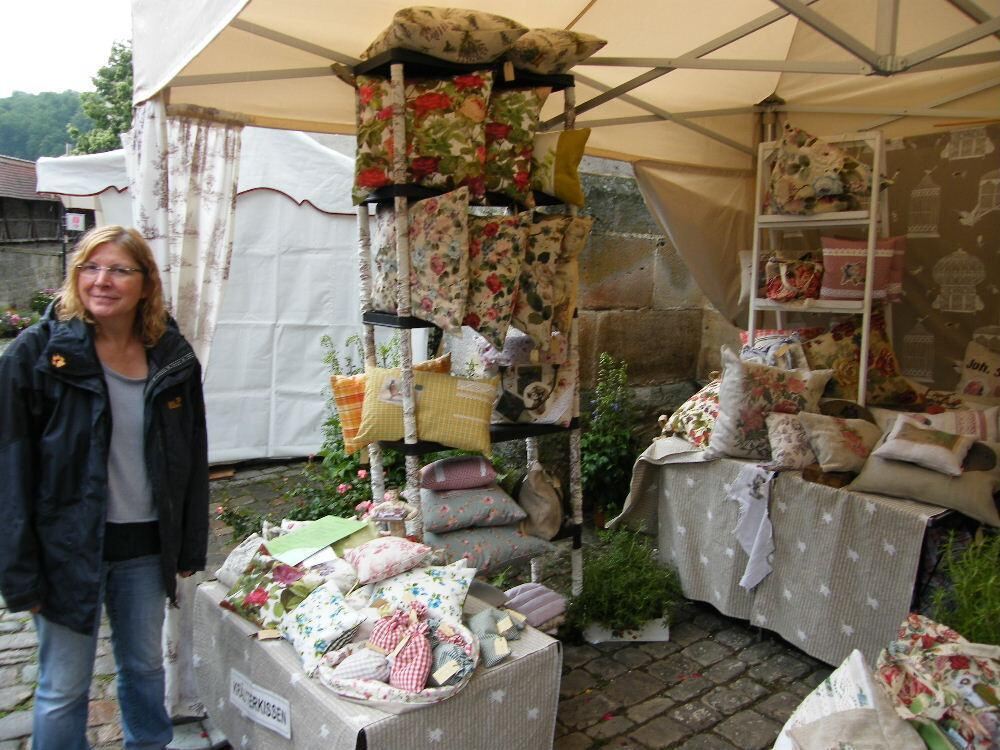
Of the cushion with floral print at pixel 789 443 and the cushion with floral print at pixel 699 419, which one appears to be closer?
the cushion with floral print at pixel 789 443

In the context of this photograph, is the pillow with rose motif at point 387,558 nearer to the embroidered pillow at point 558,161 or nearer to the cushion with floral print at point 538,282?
the cushion with floral print at point 538,282

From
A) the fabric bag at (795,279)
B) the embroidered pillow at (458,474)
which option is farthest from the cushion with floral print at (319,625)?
the fabric bag at (795,279)

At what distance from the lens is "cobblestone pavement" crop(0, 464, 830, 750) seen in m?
2.82

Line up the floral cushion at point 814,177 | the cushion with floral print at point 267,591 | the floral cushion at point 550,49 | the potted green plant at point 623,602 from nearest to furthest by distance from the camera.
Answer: the cushion with floral print at point 267,591
the floral cushion at point 550,49
the potted green plant at point 623,602
the floral cushion at point 814,177

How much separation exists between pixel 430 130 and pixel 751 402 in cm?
185

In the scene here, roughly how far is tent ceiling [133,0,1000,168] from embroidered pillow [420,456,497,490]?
Answer: 1549 millimetres

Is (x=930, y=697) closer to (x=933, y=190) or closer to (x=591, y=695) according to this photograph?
(x=591, y=695)

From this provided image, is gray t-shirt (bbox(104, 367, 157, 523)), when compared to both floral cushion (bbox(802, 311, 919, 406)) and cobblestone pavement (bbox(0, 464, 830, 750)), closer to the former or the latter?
cobblestone pavement (bbox(0, 464, 830, 750))

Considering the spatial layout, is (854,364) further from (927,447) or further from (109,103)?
(109,103)

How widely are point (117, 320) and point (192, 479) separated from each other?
526mm

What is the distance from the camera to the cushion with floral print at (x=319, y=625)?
213cm

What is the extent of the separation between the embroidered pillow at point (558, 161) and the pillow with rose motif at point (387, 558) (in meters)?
1.46

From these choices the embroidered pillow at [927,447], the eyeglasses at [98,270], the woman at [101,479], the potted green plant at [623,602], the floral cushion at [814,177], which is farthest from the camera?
the floral cushion at [814,177]

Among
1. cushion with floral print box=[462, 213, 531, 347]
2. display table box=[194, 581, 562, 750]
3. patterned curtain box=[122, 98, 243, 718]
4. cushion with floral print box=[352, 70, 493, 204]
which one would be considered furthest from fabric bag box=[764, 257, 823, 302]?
patterned curtain box=[122, 98, 243, 718]
